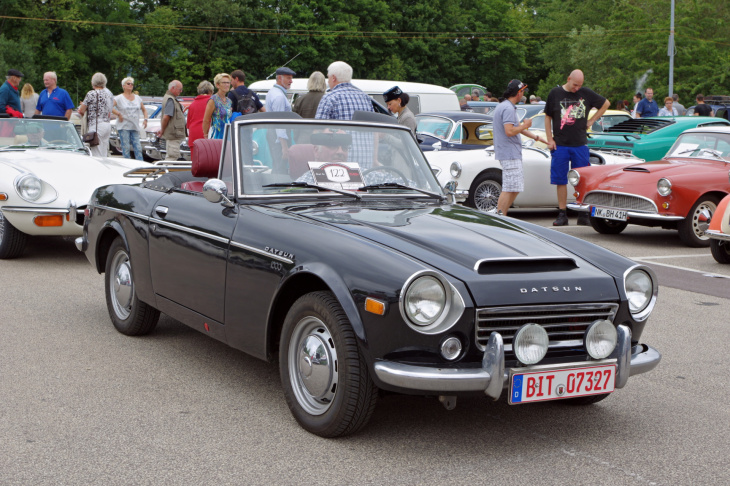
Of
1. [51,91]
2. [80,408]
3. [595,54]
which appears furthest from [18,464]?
[595,54]

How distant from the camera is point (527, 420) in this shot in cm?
431

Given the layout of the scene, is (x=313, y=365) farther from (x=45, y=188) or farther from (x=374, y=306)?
(x=45, y=188)

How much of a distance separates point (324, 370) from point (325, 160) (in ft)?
5.06

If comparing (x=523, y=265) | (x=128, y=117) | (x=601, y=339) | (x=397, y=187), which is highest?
(x=128, y=117)

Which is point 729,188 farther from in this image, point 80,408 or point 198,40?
point 198,40

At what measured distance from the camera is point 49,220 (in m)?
8.34

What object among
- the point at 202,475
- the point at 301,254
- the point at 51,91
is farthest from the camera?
the point at 51,91

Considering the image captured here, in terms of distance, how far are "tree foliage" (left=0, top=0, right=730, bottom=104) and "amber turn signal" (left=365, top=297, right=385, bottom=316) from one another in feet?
149

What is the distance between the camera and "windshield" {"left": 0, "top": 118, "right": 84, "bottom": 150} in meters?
9.89

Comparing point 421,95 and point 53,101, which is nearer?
point 53,101

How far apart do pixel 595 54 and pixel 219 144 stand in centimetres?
5783

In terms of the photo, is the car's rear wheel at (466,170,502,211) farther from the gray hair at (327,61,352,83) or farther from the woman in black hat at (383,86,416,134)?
the gray hair at (327,61,352,83)

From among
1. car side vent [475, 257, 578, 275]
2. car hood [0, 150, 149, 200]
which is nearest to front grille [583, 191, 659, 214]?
car hood [0, 150, 149, 200]

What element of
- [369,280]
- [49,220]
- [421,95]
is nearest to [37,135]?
[49,220]
